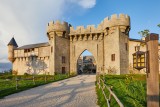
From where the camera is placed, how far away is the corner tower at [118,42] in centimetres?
Answer: 3033

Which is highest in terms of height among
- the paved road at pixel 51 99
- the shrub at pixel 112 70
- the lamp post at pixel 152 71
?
the lamp post at pixel 152 71

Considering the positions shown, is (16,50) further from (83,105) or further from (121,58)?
(83,105)

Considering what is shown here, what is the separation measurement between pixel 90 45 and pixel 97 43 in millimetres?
1405

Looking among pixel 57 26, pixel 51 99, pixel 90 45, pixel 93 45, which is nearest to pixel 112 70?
pixel 93 45

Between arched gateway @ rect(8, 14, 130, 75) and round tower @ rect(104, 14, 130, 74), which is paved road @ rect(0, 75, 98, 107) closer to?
round tower @ rect(104, 14, 130, 74)

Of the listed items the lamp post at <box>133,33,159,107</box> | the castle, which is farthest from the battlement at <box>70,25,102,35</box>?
→ the lamp post at <box>133,33,159,107</box>

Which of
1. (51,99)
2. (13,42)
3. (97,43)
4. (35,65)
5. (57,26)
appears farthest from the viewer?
(13,42)

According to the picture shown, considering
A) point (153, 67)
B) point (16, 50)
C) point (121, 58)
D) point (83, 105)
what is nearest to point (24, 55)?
point (16, 50)

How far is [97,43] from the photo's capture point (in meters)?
35.1

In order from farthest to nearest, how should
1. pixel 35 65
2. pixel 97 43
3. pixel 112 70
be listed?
pixel 35 65 → pixel 97 43 → pixel 112 70

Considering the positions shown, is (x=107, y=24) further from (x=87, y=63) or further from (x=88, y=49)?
(x=87, y=63)

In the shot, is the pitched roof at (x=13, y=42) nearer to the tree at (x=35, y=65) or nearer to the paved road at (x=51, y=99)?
the tree at (x=35, y=65)

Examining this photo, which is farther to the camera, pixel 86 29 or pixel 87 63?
pixel 87 63

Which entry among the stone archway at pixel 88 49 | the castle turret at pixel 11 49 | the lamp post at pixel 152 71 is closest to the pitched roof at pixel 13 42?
the castle turret at pixel 11 49
